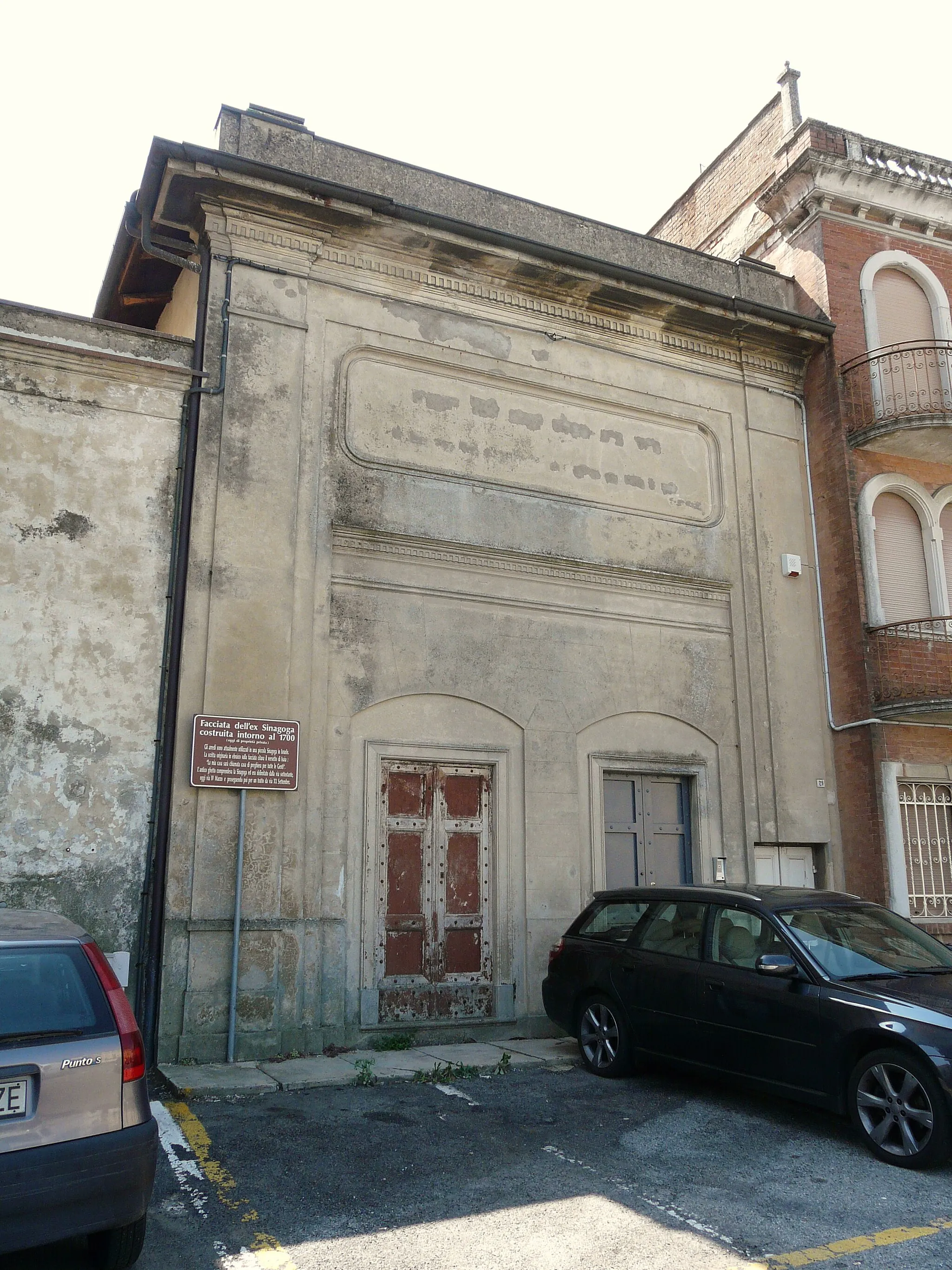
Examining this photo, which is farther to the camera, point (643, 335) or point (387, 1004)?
point (643, 335)

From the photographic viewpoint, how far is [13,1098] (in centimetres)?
382

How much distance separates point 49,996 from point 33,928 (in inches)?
20.1

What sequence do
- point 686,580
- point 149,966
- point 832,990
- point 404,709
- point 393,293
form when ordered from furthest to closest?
point 686,580 < point 393,293 < point 404,709 < point 149,966 < point 832,990

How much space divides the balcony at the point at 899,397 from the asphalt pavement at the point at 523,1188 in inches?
332

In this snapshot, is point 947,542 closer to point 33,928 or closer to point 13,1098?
point 33,928

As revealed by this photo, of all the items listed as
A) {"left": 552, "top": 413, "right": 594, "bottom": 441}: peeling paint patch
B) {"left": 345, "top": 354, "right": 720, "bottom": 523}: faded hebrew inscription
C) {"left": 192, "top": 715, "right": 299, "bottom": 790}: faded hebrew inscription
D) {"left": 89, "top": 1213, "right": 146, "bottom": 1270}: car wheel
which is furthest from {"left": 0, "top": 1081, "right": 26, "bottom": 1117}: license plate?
{"left": 552, "top": 413, "right": 594, "bottom": 441}: peeling paint patch

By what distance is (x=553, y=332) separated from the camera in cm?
1188

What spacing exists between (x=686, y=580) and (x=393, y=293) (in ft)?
15.5

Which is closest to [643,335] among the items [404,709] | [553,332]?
[553,332]

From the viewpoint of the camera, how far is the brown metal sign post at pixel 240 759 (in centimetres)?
871

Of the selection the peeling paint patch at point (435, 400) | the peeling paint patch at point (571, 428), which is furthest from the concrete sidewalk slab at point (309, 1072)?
the peeling paint patch at point (571, 428)

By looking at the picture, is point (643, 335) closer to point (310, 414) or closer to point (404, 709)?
point (310, 414)

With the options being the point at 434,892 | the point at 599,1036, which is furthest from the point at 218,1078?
the point at 599,1036

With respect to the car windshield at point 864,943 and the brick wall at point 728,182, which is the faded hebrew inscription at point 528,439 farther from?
the car windshield at point 864,943
